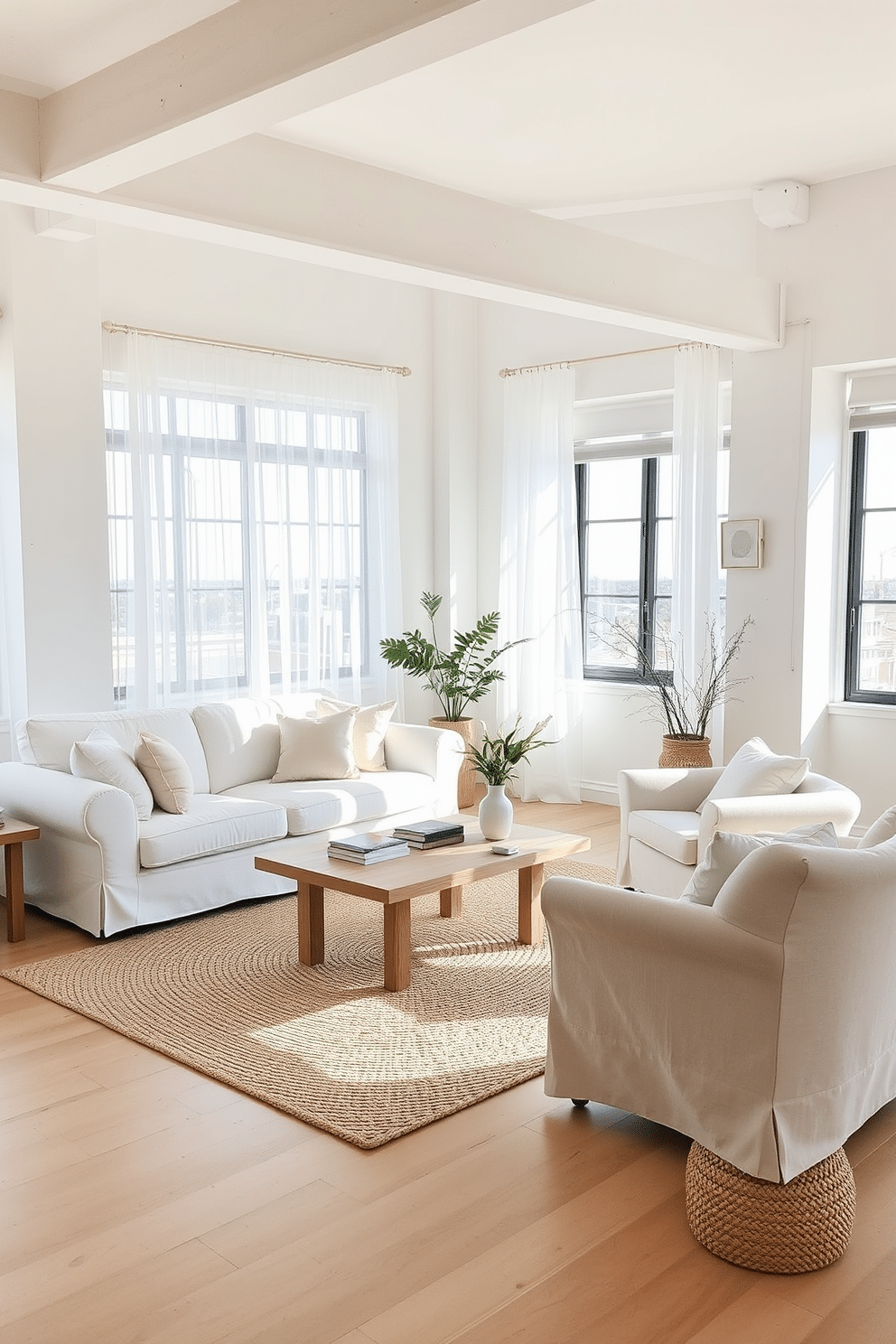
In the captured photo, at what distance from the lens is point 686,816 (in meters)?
5.00

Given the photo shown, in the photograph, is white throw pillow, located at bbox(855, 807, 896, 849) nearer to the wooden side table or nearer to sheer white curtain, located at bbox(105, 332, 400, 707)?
the wooden side table

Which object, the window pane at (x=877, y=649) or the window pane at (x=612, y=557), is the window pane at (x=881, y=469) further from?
the window pane at (x=612, y=557)

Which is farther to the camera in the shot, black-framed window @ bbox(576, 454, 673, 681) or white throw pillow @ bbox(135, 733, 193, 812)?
black-framed window @ bbox(576, 454, 673, 681)

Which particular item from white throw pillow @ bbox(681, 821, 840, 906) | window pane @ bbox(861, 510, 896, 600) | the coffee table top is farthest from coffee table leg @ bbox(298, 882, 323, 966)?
window pane @ bbox(861, 510, 896, 600)

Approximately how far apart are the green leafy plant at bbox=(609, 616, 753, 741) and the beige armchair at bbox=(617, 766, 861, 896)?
1135 millimetres

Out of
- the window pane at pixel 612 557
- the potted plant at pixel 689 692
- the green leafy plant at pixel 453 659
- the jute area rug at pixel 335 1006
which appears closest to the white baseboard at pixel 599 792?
the potted plant at pixel 689 692

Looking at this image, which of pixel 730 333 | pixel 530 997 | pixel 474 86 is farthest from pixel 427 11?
pixel 730 333

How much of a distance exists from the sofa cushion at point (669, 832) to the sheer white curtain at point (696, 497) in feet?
5.84

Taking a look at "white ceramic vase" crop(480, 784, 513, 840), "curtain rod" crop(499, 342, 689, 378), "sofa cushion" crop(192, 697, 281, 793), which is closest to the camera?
"white ceramic vase" crop(480, 784, 513, 840)

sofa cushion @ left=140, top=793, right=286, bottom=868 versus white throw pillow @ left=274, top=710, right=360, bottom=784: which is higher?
white throw pillow @ left=274, top=710, right=360, bottom=784

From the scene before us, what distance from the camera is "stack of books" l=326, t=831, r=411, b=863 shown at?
441cm

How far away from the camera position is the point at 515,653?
25.0 ft

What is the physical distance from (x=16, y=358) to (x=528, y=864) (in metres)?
3.32

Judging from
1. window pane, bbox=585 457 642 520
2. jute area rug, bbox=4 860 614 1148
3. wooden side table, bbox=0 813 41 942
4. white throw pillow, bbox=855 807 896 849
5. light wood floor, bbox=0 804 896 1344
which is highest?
window pane, bbox=585 457 642 520
